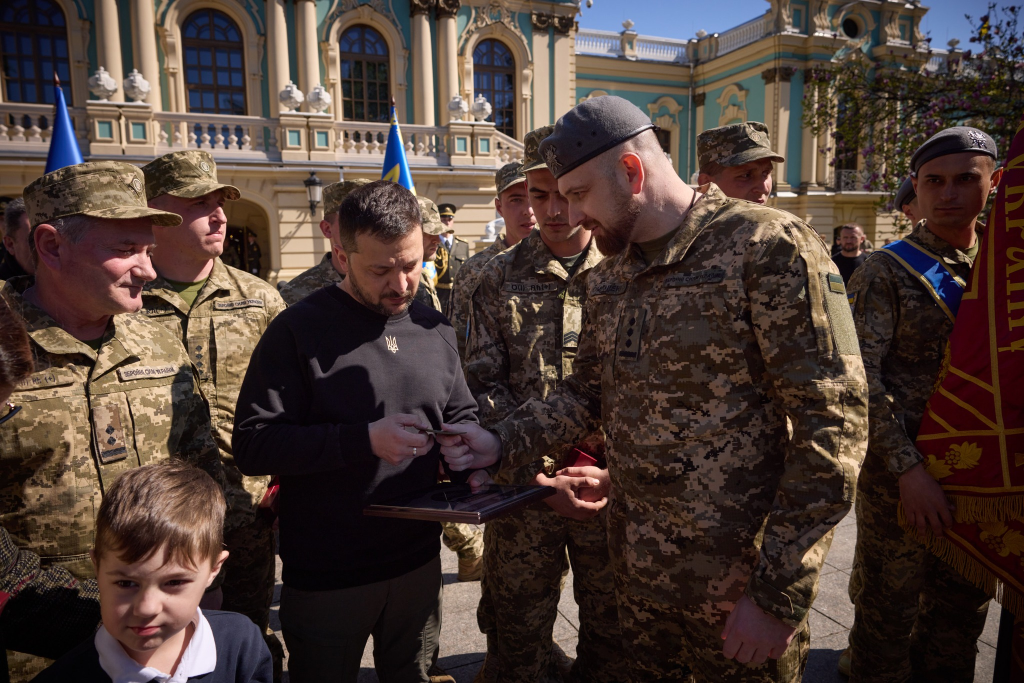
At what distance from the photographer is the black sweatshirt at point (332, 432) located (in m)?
1.92

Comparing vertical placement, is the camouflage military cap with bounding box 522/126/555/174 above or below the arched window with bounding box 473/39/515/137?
below

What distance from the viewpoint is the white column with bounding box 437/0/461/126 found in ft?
53.2

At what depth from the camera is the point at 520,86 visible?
58.2ft

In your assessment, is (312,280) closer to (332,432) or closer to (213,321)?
(213,321)

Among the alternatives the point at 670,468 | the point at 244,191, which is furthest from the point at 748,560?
the point at 244,191

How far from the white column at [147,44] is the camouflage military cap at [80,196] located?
1413 centimetres

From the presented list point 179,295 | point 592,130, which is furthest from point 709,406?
point 179,295

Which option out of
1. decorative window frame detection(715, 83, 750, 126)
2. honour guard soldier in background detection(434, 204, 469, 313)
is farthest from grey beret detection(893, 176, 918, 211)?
decorative window frame detection(715, 83, 750, 126)

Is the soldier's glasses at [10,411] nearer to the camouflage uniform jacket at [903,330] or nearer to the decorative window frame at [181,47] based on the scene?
the camouflage uniform jacket at [903,330]

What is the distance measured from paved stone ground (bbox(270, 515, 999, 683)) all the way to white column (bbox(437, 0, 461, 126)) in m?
14.5

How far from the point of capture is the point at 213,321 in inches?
115

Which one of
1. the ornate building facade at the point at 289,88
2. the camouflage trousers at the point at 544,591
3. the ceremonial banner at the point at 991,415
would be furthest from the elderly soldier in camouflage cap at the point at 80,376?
the ornate building facade at the point at 289,88

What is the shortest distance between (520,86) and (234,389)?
16565 mm

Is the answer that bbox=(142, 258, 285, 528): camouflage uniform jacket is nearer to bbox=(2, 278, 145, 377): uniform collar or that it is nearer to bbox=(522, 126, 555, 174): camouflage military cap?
bbox=(2, 278, 145, 377): uniform collar
